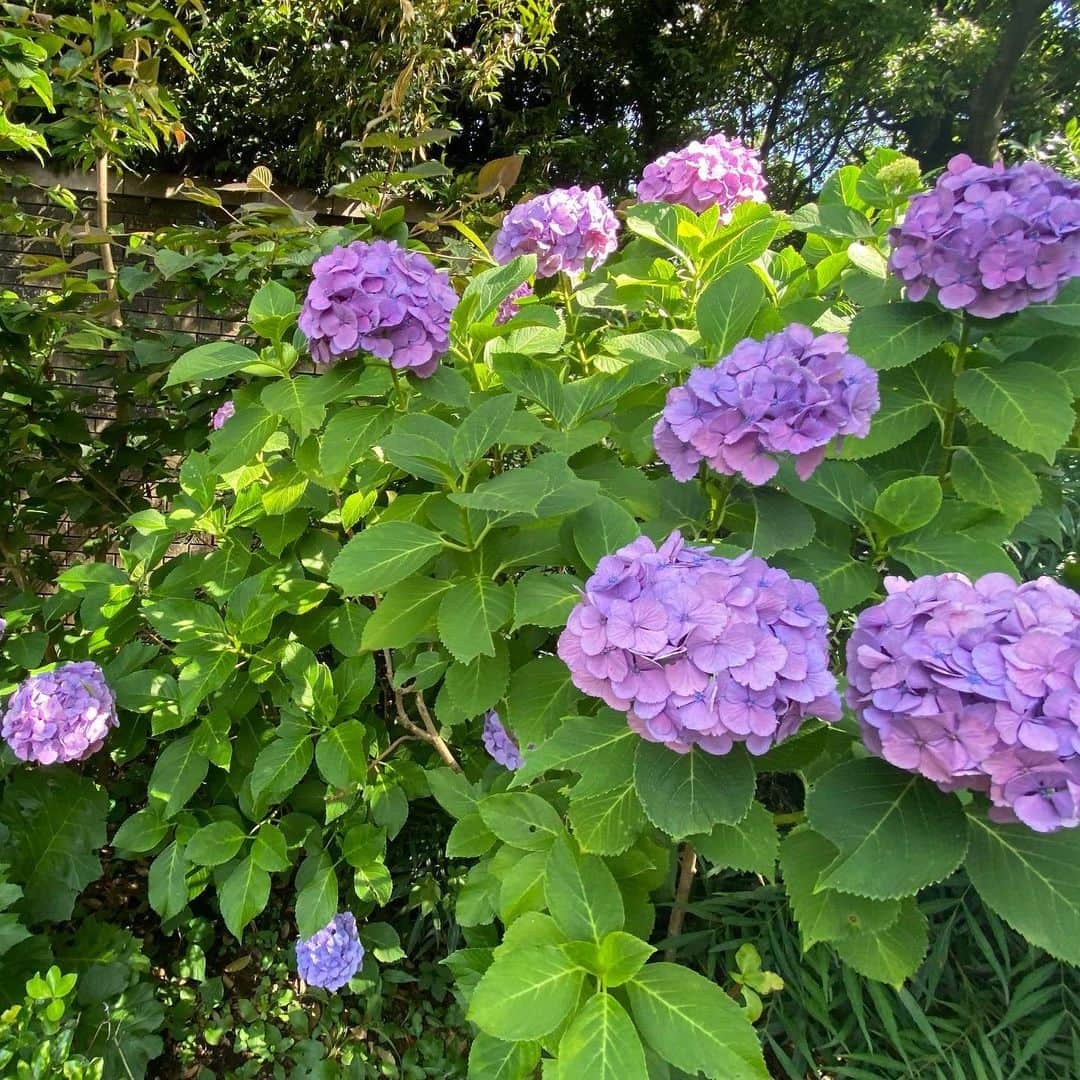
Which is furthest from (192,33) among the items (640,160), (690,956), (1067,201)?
(690,956)

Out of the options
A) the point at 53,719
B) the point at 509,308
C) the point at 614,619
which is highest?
the point at 614,619

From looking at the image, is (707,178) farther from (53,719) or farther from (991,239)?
(53,719)

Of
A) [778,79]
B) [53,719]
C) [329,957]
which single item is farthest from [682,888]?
[778,79]

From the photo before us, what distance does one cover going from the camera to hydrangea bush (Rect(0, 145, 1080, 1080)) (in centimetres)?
69

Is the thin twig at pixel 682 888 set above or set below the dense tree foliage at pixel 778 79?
below

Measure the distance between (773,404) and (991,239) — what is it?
0.37m

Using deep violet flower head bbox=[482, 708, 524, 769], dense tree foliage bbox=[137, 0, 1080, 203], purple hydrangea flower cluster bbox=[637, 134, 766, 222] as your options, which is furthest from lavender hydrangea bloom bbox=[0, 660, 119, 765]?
dense tree foliage bbox=[137, 0, 1080, 203]

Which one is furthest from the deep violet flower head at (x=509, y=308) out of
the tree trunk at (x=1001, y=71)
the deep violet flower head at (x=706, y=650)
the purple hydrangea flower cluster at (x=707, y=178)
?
the tree trunk at (x=1001, y=71)

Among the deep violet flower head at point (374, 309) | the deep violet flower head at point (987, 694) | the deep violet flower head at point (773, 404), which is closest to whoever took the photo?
the deep violet flower head at point (987, 694)

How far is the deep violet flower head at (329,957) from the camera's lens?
5.07 feet

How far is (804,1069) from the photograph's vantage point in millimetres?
1437

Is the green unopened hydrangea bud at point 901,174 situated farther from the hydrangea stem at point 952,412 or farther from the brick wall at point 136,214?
the brick wall at point 136,214

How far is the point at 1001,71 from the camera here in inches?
195

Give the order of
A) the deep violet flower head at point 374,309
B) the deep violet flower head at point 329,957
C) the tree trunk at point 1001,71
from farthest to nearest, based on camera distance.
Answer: the tree trunk at point 1001,71 < the deep violet flower head at point 329,957 < the deep violet flower head at point 374,309
